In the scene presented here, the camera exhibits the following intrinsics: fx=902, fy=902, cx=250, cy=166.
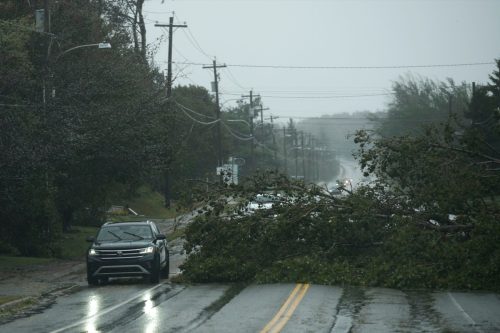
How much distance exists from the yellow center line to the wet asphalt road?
0.02 metres

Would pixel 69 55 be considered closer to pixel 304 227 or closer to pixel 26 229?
pixel 26 229

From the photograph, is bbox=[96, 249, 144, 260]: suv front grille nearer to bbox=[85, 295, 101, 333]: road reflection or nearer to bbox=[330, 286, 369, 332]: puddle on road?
bbox=[85, 295, 101, 333]: road reflection

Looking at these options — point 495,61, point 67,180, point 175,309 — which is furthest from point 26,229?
point 495,61

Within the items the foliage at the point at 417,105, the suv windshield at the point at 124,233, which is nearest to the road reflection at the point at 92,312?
the suv windshield at the point at 124,233

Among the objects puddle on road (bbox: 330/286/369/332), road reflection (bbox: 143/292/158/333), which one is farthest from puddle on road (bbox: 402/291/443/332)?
road reflection (bbox: 143/292/158/333)

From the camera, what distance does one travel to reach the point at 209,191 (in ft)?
83.0

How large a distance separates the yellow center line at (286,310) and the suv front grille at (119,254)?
463 cm

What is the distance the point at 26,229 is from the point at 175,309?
1694 centimetres

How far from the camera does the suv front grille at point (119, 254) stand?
2383 centimetres

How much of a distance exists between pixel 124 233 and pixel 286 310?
888cm

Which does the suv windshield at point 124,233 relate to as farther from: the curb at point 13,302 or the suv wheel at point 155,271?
the curb at point 13,302

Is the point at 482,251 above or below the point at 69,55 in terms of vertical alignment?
below

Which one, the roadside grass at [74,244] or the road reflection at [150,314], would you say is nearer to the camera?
the road reflection at [150,314]

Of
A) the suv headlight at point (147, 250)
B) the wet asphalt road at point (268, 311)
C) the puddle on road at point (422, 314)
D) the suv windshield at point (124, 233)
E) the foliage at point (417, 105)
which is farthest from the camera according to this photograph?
the foliage at point (417, 105)
